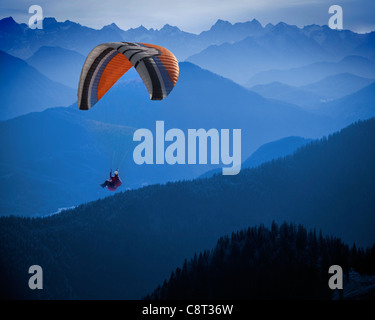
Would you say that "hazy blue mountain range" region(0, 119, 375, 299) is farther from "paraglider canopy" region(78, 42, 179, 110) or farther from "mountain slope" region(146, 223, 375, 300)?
"paraglider canopy" region(78, 42, 179, 110)

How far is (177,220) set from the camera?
161625 mm

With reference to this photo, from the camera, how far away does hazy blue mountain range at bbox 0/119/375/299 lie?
422 feet

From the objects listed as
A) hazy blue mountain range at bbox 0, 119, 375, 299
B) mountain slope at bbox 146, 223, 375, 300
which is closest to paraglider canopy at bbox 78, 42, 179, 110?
mountain slope at bbox 146, 223, 375, 300

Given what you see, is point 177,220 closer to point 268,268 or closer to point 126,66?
point 268,268

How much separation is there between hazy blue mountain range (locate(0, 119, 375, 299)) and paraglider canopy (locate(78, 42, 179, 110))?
10224cm

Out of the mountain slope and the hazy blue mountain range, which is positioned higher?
the hazy blue mountain range

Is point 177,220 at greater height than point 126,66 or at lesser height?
greater

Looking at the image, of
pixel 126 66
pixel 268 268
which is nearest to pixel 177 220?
pixel 268 268

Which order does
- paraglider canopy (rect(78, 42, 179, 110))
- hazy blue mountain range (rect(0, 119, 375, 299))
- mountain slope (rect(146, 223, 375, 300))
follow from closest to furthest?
paraglider canopy (rect(78, 42, 179, 110)) → mountain slope (rect(146, 223, 375, 300)) → hazy blue mountain range (rect(0, 119, 375, 299))

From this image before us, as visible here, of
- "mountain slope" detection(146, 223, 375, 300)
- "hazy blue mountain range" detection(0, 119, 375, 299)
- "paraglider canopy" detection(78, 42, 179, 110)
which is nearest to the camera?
"paraglider canopy" detection(78, 42, 179, 110)

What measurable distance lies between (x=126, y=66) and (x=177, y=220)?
134 meters
